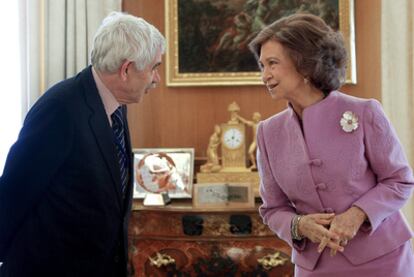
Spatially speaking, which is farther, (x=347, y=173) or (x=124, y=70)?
(x=124, y=70)

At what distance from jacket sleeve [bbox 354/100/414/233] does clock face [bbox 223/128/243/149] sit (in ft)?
7.75

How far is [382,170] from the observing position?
2004mm

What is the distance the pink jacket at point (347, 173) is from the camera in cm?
198

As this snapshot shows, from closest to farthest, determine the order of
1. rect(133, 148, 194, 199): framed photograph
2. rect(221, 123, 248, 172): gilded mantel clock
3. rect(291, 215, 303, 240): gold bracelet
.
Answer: rect(291, 215, 303, 240): gold bracelet
rect(133, 148, 194, 199): framed photograph
rect(221, 123, 248, 172): gilded mantel clock

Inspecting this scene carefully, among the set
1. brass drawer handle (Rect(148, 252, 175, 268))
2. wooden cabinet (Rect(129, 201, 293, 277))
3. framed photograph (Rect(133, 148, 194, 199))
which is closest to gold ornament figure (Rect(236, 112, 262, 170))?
framed photograph (Rect(133, 148, 194, 199))

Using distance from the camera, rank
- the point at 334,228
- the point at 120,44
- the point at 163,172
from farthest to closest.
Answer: the point at 163,172
the point at 120,44
the point at 334,228

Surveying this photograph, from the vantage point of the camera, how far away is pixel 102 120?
2115mm

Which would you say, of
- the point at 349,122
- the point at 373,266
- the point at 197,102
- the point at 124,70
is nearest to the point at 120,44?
the point at 124,70

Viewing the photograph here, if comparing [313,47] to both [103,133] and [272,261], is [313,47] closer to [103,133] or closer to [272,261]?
[103,133]

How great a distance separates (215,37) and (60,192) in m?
2.88

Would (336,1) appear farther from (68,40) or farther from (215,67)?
(68,40)

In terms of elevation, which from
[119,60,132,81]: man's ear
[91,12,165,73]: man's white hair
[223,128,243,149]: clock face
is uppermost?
[91,12,165,73]: man's white hair

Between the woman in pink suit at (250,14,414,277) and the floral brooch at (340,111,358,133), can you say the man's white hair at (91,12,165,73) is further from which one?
the floral brooch at (340,111,358,133)

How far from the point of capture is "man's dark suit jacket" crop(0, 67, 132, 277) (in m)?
1.98
